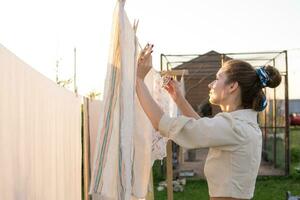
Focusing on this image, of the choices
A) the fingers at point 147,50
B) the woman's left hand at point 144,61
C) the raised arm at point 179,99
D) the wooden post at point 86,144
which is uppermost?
the fingers at point 147,50

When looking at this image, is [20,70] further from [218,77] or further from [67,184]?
[67,184]

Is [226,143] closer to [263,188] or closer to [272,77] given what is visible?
[272,77]

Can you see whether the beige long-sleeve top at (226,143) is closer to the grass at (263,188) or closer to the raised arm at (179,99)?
the raised arm at (179,99)

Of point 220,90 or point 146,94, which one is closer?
point 146,94

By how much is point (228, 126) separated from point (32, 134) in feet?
2.84

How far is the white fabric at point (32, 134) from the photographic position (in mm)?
1840

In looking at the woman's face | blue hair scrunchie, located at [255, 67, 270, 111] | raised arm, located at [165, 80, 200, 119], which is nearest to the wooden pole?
raised arm, located at [165, 80, 200, 119]

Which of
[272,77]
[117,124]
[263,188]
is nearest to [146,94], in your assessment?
[117,124]

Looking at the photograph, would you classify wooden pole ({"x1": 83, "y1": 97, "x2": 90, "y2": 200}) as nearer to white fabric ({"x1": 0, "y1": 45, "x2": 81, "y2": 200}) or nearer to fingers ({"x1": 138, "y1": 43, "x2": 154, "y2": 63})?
white fabric ({"x1": 0, "y1": 45, "x2": 81, "y2": 200})

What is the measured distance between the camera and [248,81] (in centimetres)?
233

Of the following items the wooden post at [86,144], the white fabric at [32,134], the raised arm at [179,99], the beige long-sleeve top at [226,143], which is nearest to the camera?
the white fabric at [32,134]

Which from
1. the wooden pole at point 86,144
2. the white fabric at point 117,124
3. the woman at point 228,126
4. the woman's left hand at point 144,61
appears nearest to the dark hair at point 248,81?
the woman at point 228,126

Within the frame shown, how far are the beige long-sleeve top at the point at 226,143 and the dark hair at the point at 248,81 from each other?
4 cm

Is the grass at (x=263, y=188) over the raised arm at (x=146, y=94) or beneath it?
beneath
